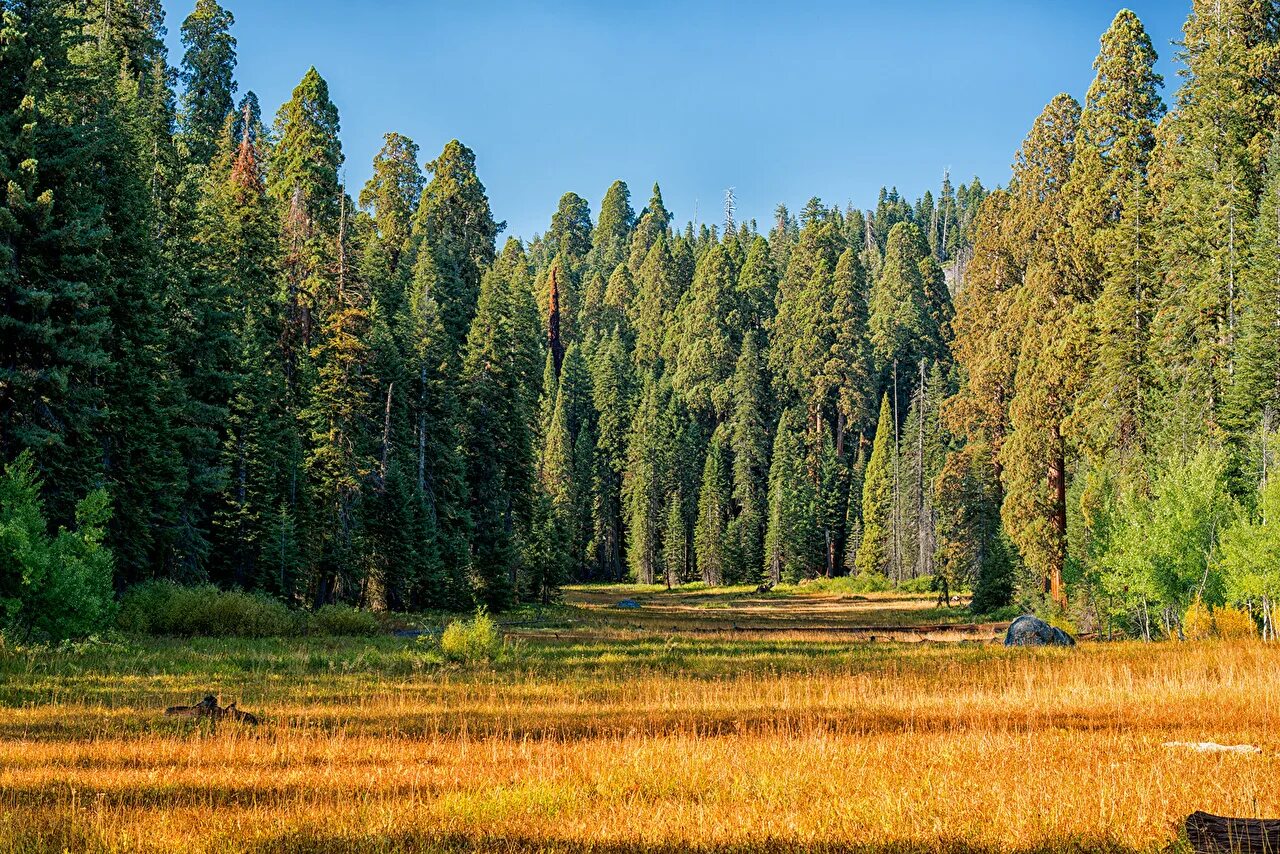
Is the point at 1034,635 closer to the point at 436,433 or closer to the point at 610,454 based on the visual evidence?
the point at 436,433

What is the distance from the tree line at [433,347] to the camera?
26766 millimetres

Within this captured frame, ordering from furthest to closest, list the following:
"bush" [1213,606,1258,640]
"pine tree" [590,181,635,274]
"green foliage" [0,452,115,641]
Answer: "pine tree" [590,181,635,274], "bush" [1213,606,1258,640], "green foliage" [0,452,115,641]

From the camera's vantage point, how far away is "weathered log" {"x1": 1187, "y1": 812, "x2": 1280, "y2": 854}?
6422 mm

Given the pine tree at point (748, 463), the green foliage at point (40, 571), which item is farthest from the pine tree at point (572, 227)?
the green foliage at point (40, 571)

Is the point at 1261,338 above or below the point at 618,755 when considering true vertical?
above

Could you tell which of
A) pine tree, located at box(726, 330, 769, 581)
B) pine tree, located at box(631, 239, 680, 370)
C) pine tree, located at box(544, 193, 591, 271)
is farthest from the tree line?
pine tree, located at box(544, 193, 591, 271)

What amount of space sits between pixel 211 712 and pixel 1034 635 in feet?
76.0

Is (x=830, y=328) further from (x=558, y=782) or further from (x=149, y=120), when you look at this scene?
(x=558, y=782)

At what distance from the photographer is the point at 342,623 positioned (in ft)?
99.4

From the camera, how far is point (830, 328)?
97.2 metres

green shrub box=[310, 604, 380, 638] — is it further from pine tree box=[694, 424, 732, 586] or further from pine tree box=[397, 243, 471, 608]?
pine tree box=[694, 424, 732, 586]

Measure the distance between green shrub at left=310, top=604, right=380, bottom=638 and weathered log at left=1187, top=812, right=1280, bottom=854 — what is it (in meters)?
26.0

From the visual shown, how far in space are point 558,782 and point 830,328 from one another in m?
91.2

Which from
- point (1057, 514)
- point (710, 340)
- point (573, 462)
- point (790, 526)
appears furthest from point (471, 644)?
point (710, 340)
